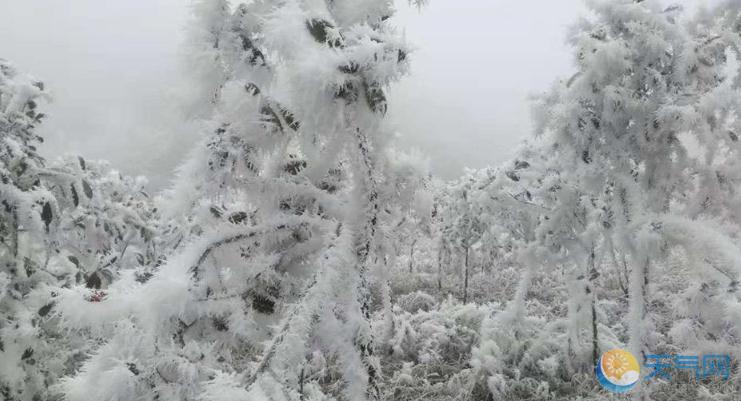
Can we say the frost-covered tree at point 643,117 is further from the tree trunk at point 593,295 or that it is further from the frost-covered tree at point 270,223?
the frost-covered tree at point 270,223

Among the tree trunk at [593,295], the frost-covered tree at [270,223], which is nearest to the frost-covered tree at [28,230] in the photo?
the frost-covered tree at [270,223]

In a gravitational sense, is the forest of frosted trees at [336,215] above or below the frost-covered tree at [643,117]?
below

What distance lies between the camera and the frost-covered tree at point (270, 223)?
5.27 feet

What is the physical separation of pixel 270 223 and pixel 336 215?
309mm

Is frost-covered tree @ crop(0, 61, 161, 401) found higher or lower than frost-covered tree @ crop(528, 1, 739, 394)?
lower

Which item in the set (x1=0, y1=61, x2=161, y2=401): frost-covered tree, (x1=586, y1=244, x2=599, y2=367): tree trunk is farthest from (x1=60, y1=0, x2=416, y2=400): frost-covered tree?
(x1=586, y1=244, x2=599, y2=367): tree trunk

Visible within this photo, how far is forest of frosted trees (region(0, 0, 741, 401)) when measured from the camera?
1.66 metres

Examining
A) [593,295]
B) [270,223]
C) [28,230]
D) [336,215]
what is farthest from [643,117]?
[28,230]

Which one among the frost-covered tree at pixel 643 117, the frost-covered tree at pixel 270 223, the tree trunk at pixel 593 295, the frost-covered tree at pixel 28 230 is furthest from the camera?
the tree trunk at pixel 593 295

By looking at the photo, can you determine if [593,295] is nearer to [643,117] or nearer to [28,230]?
[643,117]

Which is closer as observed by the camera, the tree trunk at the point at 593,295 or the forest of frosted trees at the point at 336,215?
the forest of frosted trees at the point at 336,215

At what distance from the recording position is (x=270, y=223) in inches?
83.3

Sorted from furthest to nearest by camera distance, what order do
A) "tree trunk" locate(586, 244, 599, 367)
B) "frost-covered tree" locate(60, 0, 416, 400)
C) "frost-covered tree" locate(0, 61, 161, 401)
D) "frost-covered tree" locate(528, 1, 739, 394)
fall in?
"tree trunk" locate(586, 244, 599, 367), "frost-covered tree" locate(528, 1, 739, 394), "frost-covered tree" locate(0, 61, 161, 401), "frost-covered tree" locate(60, 0, 416, 400)

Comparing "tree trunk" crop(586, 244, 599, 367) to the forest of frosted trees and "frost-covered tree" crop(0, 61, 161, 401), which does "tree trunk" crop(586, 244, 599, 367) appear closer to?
the forest of frosted trees
